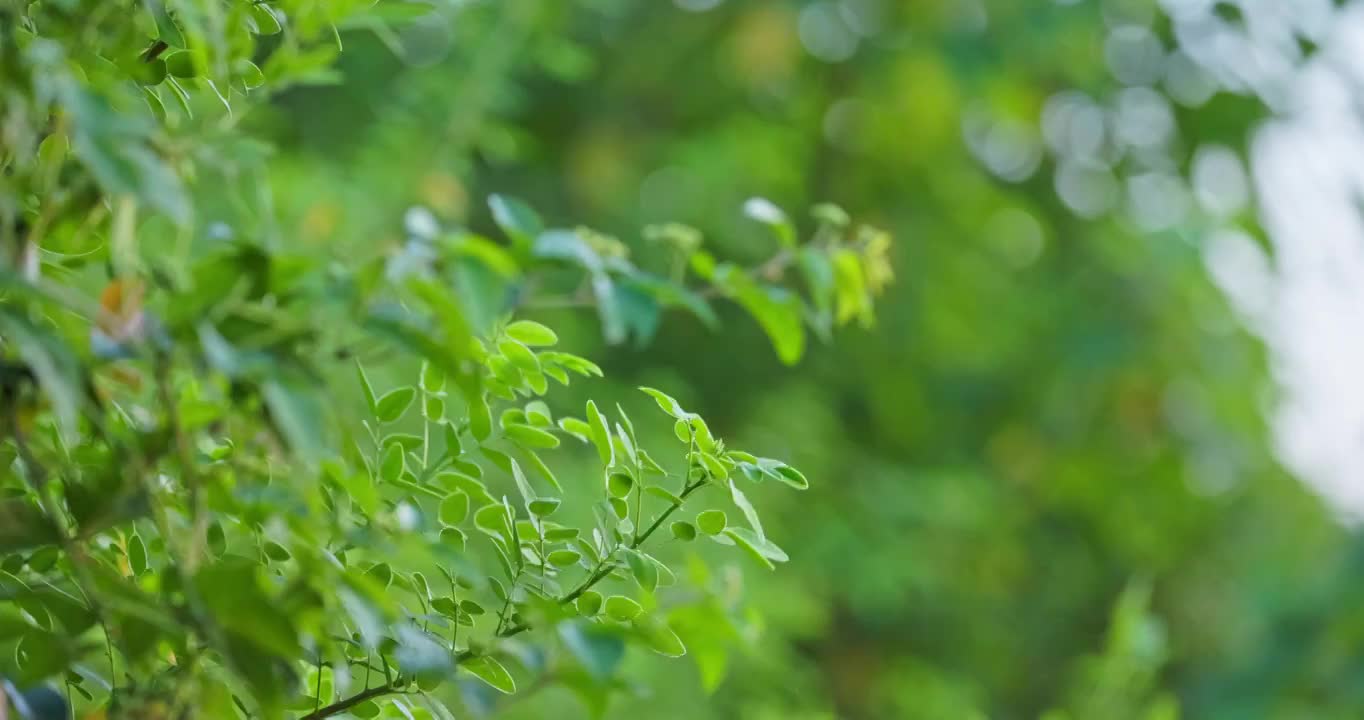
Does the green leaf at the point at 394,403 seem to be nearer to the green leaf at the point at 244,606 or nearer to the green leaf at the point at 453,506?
the green leaf at the point at 453,506

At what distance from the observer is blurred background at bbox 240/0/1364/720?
2.99 meters

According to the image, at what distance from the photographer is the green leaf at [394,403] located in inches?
21.0

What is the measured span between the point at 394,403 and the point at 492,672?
0.35 feet

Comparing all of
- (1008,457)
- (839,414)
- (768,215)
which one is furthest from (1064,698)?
(768,215)

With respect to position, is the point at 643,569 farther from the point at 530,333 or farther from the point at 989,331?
the point at 989,331

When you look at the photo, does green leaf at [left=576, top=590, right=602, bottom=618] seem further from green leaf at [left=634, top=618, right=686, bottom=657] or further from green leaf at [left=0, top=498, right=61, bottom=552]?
green leaf at [left=0, top=498, right=61, bottom=552]

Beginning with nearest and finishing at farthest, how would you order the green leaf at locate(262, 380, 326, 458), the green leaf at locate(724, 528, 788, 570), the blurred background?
the green leaf at locate(262, 380, 326, 458) → the green leaf at locate(724, 528, 788, 570) → the blurred background

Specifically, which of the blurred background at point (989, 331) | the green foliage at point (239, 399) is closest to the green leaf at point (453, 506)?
the green foliage at point (239, 399)

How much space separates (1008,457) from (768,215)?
309cm

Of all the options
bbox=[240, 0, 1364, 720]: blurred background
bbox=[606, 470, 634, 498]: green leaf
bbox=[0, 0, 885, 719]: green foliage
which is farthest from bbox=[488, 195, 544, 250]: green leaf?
bbox=[240, 0, 1364, 720]: blurred background

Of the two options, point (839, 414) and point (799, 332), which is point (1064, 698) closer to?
point (839, 414)

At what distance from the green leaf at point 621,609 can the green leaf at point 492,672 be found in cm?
4

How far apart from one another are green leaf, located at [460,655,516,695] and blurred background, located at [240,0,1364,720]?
1980 millimetres

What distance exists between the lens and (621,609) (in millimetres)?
532
